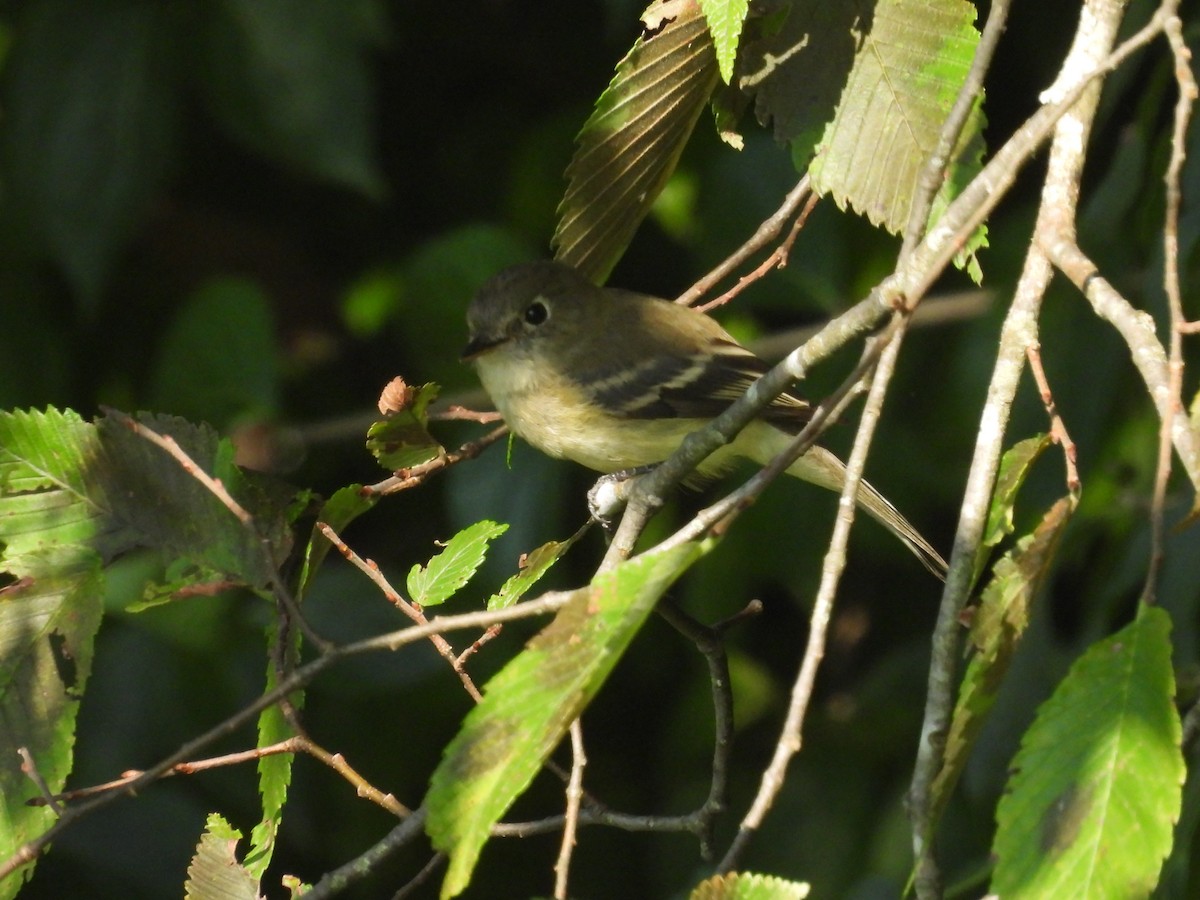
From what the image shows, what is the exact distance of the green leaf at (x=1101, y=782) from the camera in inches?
52.6

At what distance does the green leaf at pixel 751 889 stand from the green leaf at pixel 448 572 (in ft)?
1.90

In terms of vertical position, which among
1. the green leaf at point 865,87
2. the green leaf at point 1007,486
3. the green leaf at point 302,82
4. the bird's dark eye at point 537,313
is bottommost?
the bird's dark eye at point 537,313

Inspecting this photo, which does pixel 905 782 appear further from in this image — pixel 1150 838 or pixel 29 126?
pixel 29 126

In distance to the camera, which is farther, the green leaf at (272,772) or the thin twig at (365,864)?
the green leaf at (272,772)

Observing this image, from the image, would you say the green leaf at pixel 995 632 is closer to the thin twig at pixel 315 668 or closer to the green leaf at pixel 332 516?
the thin twig at pixel 315 668

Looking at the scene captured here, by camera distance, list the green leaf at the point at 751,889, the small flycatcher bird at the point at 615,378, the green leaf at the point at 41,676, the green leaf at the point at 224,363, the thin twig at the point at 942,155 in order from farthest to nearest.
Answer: the green leaf at the point at 224,363 → the small flycatcher bird at the point at 615,378 → the green leaf at the point at 41,676 → the thin twig at the point at 942,155 → the green leaf at the point at 751,889

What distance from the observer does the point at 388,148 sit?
479 cm

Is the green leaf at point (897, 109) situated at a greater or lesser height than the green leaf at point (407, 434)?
greater

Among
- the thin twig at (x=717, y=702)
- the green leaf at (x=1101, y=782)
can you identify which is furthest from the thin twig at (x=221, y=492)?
the green leaf at (x=1101, y=782)

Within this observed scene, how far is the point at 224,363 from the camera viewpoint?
3.99 m

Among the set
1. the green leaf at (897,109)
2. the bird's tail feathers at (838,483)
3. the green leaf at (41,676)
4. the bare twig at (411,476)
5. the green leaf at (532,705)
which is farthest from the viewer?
the bird's tail feathers at (838,483)

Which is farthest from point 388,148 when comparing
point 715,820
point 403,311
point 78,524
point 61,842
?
point 715,820

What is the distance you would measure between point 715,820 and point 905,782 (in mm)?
1884

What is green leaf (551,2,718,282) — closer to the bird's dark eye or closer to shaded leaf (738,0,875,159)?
shaded leaf (738,0,875,159)
